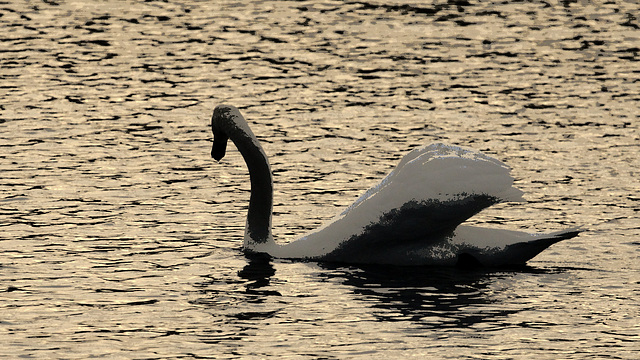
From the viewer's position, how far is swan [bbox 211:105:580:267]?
16.7 meters

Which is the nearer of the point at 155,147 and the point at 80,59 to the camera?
the point at 155,147

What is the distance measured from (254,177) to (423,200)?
2388mm

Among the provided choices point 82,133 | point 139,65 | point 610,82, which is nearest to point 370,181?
point 82,133

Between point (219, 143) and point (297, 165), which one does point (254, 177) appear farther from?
point (297, 165)

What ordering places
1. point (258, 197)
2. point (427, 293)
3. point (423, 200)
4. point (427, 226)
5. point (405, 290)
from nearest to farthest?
1. point (427, 293)
2. point (405, 290)
3. point (423, 200)
4. point (427, 226)
5. point (258, 197)

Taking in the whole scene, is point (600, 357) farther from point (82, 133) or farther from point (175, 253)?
point (82, 133)

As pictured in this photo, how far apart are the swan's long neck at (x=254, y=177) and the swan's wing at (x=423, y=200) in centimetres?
85

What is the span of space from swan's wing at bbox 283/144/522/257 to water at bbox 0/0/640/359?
1.17 ft

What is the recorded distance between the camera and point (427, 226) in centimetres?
1695

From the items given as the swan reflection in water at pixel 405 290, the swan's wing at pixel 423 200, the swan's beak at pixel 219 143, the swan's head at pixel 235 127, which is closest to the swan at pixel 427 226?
the swan's wing at pixel 423 200

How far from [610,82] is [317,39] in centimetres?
696

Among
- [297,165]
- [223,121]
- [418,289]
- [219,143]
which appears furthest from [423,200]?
[297,165]

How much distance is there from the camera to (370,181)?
2147 centimetres

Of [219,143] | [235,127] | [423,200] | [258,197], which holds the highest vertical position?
[235,127]
